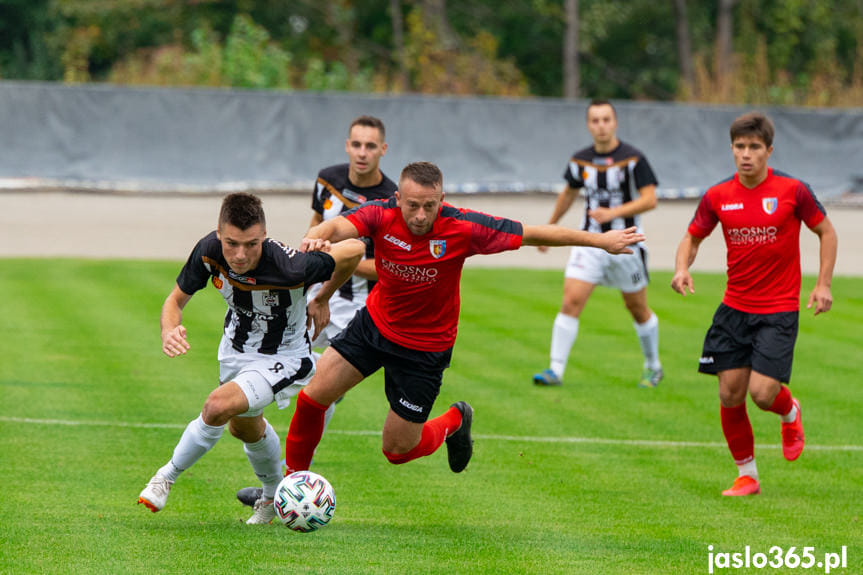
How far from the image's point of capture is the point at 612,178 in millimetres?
11266

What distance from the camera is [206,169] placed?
22625 mm

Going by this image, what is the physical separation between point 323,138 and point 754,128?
15717 mm

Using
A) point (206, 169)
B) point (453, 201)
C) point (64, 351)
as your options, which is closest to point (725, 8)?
point (453, 201)

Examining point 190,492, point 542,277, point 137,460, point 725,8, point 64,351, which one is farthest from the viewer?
point 725,8

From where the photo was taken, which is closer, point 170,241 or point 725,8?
point 170,241

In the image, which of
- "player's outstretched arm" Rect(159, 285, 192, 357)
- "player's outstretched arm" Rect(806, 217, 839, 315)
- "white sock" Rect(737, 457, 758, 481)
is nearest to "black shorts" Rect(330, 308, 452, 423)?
"player's outstretched arm" Rect(159, 285, 192, 357)

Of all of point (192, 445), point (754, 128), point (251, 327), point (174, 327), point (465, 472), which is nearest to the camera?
point (174, 327)

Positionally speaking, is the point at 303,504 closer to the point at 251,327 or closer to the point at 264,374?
the point at 264,374

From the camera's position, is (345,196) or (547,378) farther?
(547,378)

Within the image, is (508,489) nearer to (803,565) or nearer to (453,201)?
(803,565)

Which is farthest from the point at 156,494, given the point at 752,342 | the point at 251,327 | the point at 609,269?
the point at 609,269

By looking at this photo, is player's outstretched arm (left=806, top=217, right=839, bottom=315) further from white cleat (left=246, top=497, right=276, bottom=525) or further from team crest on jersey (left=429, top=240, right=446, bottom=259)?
white cleat (left=246, top=497, right=276, bottom=525)

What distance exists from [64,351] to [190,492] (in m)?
5.49

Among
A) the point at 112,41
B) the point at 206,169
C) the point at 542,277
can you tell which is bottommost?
the point at 542,277
